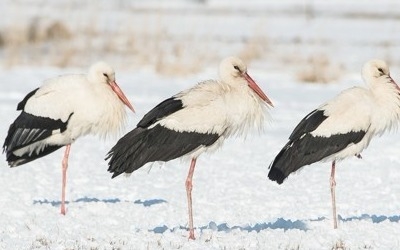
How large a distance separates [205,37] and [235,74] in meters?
17.8

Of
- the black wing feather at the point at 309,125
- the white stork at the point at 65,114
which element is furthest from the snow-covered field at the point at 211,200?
the white stork at the point at 65,114

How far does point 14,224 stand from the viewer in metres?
7.14

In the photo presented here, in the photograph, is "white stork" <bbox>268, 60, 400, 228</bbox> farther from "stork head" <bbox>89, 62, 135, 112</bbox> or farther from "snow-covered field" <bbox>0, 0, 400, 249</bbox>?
"stork head" <bbox>89, 62, 135, 112</bbox>

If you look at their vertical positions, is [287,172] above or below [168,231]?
above

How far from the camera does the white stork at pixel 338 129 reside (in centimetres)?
763

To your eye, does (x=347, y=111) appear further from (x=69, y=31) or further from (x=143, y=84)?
(x=69, y=31)

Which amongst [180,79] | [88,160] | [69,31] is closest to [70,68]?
[180,79]

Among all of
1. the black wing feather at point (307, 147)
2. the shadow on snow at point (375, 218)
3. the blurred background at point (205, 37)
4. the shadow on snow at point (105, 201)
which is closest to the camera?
the black wing feather at point (307, 147)

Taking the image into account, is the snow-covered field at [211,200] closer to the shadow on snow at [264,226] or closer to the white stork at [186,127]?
the shadow on snow at [264,226]

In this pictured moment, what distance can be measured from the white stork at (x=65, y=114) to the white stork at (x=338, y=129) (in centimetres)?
143

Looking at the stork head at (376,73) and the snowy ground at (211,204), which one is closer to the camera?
the snowy ground at (211,204)

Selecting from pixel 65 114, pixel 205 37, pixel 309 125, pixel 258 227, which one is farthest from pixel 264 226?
pixel 205 37

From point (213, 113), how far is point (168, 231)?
873 millimetres

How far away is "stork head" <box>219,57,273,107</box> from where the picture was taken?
773 centimetres
